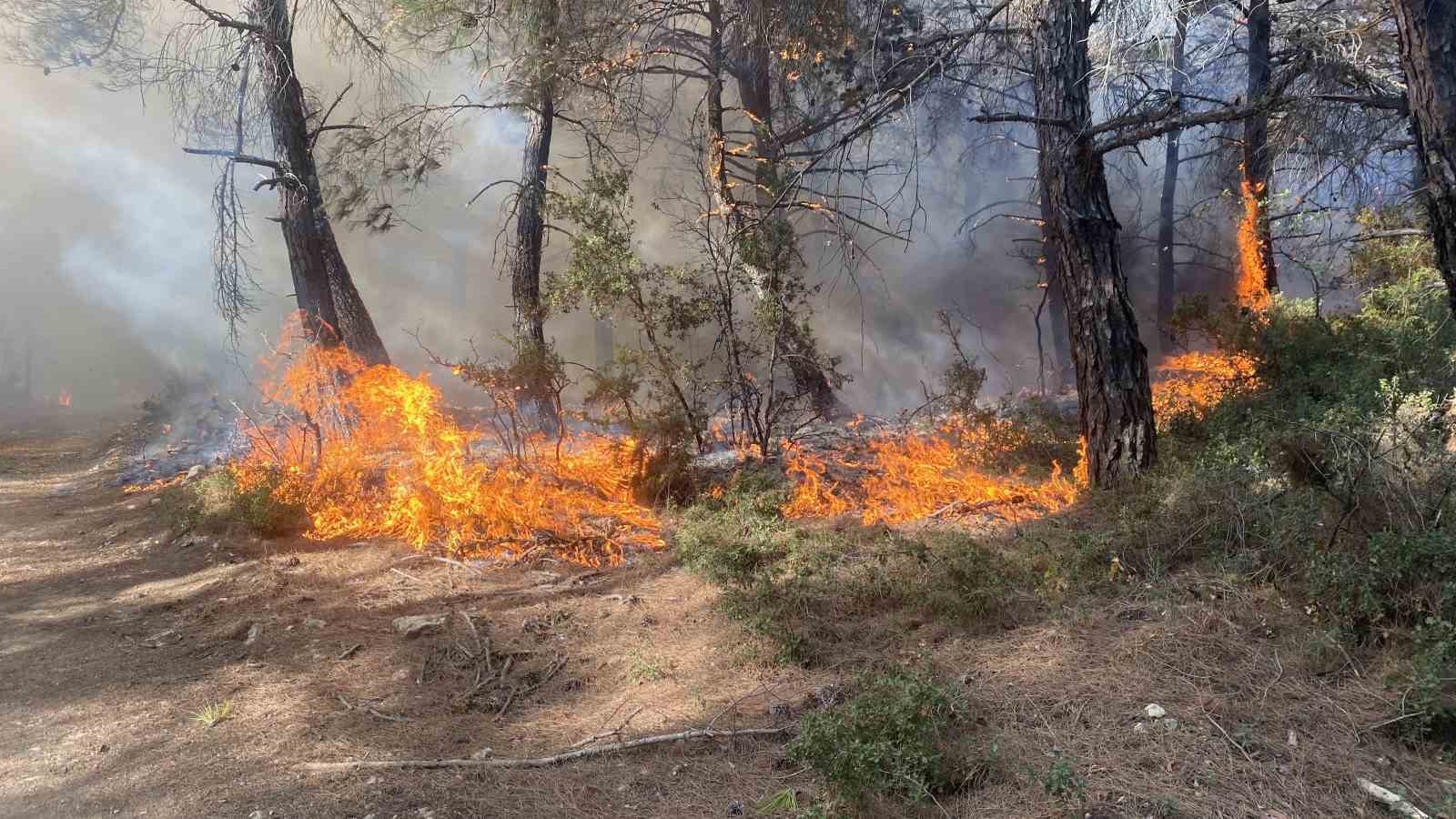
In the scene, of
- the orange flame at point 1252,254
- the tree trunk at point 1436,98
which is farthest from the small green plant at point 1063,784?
the orange flame at point 1252,254

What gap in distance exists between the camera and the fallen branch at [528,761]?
371 cm

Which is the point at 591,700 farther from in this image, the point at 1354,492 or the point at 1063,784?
the point at 1354,492

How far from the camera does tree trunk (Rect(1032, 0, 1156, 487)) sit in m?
6.64

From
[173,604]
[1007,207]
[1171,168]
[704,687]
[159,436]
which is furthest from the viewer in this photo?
[1007,207]

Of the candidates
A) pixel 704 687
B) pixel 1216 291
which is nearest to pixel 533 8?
pixel 704 687

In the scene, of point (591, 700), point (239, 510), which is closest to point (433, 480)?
point (239, 510)

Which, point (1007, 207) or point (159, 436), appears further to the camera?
point (1007, 207)

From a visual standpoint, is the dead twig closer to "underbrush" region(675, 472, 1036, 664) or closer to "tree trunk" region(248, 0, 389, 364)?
"underbrush" region(675, 472, 1036, 664)

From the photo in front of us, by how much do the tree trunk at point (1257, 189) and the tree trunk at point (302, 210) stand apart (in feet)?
36.0

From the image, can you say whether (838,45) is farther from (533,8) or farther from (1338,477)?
(1338,477)

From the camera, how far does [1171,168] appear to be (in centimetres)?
1744

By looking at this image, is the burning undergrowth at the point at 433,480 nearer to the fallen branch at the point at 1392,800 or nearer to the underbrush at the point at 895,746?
the underbrush at the point at 895,746

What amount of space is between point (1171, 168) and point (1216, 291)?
3268mm

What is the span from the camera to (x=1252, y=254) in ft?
Answer: 39.3
